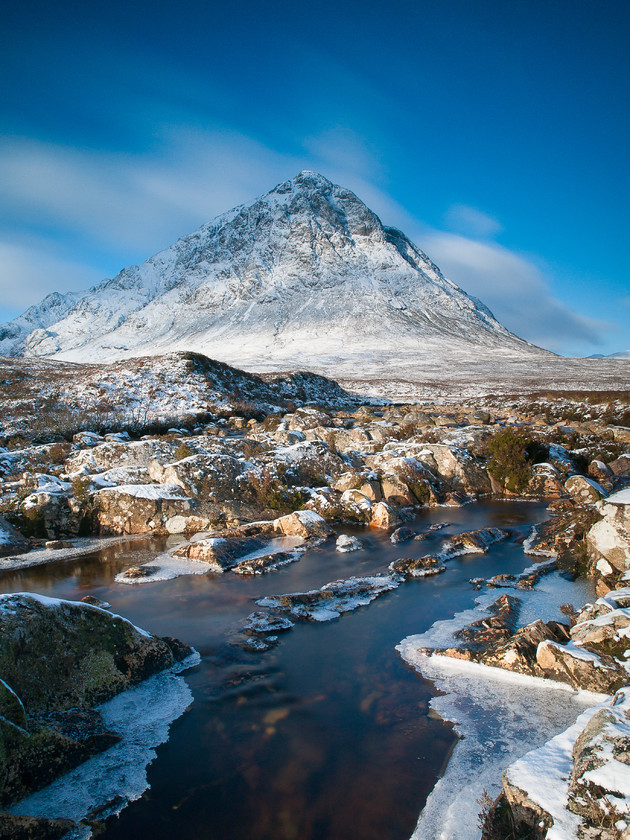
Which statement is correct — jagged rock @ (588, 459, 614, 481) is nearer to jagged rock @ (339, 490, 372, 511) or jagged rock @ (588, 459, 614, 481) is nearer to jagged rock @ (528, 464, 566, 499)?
jagged rock @ (528, 464, 566, 499)

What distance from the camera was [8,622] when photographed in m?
5.91

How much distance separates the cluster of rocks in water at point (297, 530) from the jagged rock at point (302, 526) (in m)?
0.06

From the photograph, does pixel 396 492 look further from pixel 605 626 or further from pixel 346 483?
pixel 605 626

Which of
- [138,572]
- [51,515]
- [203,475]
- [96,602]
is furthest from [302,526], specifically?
[51,515]

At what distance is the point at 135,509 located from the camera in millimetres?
15375

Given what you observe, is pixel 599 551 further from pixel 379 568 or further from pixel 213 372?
pixel 213 372

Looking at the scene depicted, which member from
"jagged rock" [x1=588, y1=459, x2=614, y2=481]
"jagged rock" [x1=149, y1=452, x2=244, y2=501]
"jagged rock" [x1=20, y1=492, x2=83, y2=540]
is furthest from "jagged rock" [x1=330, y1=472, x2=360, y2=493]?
"jagged rock" [x1=588, y1=459, x2=614, y2=481]

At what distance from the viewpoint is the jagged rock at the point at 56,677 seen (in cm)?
488

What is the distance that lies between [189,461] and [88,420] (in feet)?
46.6

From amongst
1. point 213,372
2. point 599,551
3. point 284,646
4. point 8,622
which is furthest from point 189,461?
point 213,372

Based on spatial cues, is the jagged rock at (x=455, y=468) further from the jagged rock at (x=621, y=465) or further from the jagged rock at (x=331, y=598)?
the jagged rock at (x=331, y=598)

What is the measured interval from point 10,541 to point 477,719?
503 inches

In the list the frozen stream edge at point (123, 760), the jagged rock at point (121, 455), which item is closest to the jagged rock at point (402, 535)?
the frozen stream edge at point (123, 760)

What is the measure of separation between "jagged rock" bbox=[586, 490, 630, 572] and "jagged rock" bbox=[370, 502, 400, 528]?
6.32 metres
